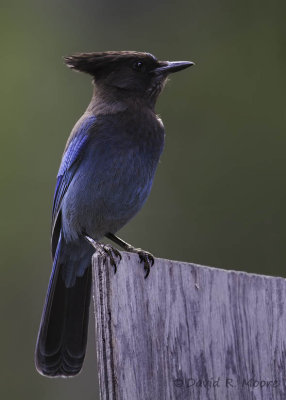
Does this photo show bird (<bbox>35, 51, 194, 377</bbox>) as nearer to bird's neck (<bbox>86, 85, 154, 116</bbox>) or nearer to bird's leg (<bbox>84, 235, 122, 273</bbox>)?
bird's neck (<bbox>86, 85, 154, 116</bbox>)

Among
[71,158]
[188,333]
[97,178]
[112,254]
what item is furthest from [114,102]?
[188,333]

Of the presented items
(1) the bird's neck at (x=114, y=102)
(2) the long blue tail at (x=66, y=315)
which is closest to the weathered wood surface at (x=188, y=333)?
(2) the long blue tail at (x=66, y=315)

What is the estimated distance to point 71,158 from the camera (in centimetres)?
499

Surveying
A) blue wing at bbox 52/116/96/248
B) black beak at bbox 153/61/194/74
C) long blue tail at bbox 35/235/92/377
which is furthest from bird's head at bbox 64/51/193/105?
long blue tail at bbox 35/235/92/377

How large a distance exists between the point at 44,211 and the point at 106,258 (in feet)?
20.3

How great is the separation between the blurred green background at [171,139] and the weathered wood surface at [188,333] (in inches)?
192

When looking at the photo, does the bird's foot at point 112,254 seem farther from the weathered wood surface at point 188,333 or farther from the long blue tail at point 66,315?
the long blue tail at point 66,315

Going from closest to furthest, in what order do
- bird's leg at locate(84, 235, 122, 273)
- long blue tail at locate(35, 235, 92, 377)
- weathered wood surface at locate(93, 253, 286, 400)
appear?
1. weathered wood surface at locate(93, 253, 286, 400)
2. bird's leg at locate(84, 235, 122, 273)
3. long blue tail at locate(35, 235, 92, 377)

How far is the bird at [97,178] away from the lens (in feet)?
15.7

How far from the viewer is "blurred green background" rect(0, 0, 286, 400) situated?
27.9 feet

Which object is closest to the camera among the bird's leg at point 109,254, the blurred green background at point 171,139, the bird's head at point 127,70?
the bird's leg at point 109,254

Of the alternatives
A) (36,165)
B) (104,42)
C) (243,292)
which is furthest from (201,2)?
(243,292)

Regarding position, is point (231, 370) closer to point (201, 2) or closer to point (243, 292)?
point (243, 292)

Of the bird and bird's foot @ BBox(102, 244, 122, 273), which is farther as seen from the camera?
the bird
